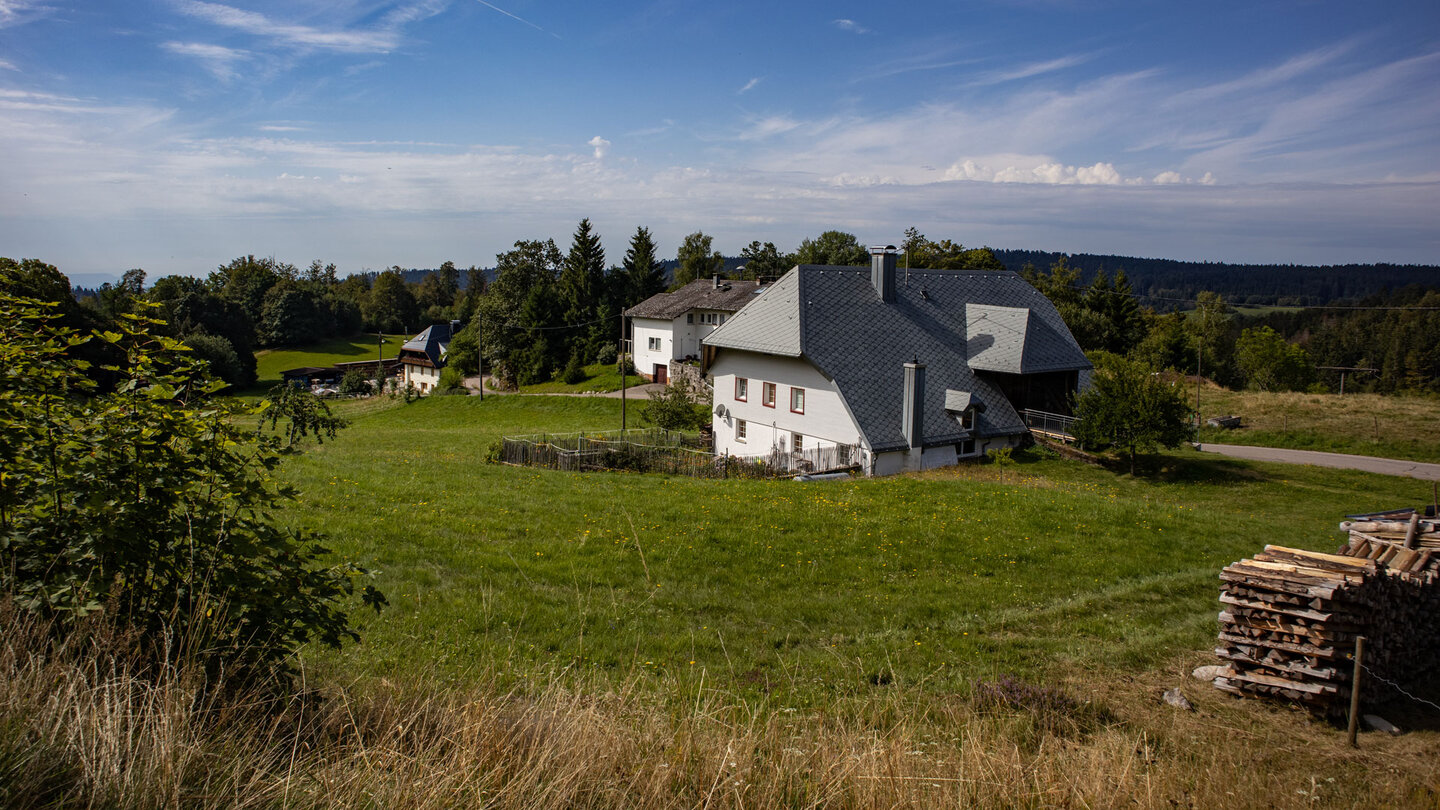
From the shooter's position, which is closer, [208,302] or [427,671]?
[427,671]

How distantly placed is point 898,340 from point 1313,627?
2494 cm

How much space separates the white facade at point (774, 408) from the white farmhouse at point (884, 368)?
0.05m

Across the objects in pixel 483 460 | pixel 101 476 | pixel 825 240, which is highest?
pixel 825 240

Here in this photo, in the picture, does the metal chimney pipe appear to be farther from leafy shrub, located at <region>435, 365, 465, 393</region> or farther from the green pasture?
leafy shrub, located at <region>435, 365, 465, 393</region>

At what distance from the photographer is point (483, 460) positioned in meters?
28.8

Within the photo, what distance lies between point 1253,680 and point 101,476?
11.3 m

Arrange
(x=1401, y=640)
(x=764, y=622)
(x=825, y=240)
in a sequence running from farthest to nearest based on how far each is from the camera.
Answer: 1. (x=825, y=240)
2. (x=764, y=622)
3. (x=1401, y=640)

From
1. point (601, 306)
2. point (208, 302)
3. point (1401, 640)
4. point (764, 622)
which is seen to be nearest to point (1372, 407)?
point (1401, 640)

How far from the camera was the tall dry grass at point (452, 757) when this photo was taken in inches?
139

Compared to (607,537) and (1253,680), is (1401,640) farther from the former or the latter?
(607,537)

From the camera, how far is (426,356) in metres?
81.8

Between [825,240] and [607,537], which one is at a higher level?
[825,240]

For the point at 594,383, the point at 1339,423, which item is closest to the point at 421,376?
the point at 594,383

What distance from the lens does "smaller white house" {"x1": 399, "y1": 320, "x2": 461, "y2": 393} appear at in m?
81.2
